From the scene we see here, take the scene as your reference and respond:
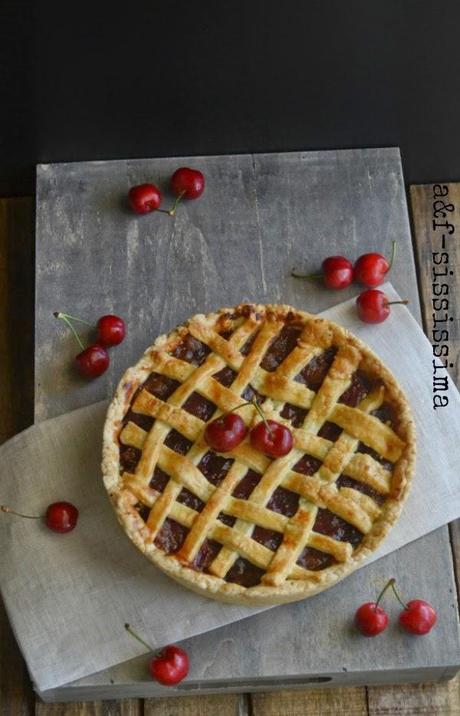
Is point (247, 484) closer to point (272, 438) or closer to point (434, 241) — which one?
point (272, 438)

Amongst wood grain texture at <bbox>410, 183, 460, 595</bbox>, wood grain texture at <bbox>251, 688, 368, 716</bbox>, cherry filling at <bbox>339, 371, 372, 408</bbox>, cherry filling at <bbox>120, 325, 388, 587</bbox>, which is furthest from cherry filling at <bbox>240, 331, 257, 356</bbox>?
wood grain texture at <bbox>251, 688, 368, 716</bbox>

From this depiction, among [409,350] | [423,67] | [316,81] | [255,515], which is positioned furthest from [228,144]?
[255,515]

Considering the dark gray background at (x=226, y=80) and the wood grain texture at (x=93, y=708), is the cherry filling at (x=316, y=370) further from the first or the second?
the wood grain texture at (x=93, y=708)

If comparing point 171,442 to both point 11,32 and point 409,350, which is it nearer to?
point 409,350

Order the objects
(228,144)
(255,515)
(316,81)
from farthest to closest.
→ (228,144) < (316,81) < (255,515)

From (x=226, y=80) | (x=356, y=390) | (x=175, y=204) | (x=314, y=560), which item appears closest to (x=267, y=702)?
(x=314, y=560)

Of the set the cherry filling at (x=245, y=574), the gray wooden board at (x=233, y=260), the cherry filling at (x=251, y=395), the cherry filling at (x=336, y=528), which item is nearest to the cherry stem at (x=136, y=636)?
the gray wooden board at (x=233, y=260)

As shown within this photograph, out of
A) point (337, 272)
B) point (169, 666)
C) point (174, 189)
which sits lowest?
point (169, 666)
